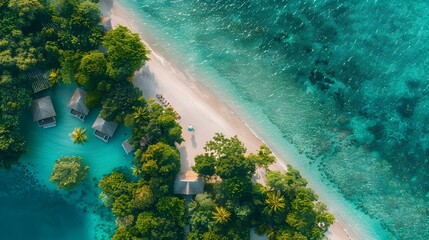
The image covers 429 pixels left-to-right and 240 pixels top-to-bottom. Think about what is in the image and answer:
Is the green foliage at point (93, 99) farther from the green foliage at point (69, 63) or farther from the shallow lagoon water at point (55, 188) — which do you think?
the green foliage at point (69, 63)

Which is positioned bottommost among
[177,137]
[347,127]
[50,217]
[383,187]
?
[50,217]

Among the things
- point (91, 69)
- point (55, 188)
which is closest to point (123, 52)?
point (91, 69)

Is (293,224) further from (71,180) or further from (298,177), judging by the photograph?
(71,180)

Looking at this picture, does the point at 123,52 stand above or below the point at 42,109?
above

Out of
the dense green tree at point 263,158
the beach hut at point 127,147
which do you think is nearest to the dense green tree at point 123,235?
the beach hut at point 127,147

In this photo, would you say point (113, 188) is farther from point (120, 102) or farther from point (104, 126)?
point (120, 102)

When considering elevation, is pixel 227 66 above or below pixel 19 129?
above

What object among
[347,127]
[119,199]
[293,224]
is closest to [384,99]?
[347,127]
